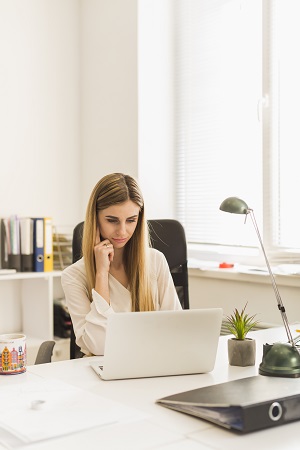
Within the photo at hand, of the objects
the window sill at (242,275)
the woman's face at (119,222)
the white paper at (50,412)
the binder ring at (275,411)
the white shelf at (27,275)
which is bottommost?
the white paper at (50,412)

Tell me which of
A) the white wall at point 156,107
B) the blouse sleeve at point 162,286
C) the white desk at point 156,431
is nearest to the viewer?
the white desk at point 156,431

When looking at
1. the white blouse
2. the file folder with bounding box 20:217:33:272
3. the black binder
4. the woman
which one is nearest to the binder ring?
the black binder

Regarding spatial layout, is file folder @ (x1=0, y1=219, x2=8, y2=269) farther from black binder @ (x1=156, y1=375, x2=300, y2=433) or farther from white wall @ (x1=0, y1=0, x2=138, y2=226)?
black binder @ (x1=156, y1=375, x2=300, y2=433)

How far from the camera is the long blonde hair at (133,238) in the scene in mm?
2213

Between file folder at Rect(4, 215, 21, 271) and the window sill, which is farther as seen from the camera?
file folder at Rect(4, 215, 21, 271)

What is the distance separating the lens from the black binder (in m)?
1.22

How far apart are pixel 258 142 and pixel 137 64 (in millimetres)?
845

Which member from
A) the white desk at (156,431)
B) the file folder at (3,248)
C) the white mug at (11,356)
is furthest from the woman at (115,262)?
the file folder at (3,248)

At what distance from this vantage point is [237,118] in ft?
11.0

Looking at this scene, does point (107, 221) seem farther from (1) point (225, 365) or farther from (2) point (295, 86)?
(2) point (295, 86)

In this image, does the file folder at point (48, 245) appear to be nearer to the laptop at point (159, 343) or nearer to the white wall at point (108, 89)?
the white wall at point (108, 89)

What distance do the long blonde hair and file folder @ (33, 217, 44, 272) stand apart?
1227mm

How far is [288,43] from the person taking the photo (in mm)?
3031

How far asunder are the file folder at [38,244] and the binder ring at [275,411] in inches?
93.5
